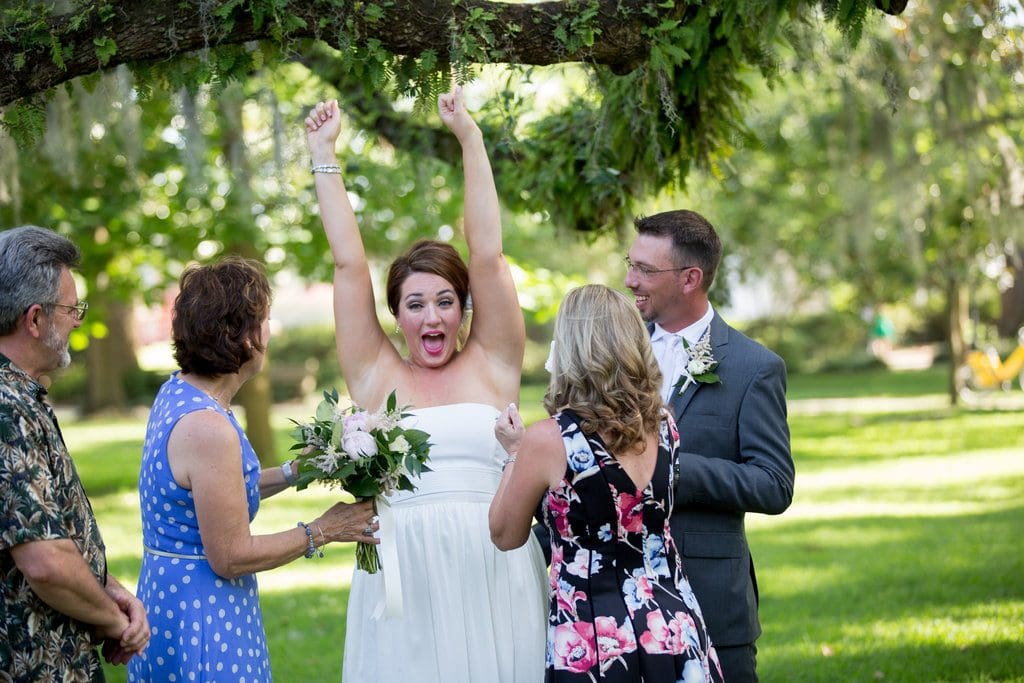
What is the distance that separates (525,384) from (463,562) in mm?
26855

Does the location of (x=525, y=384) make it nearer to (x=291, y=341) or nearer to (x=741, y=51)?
(x=291, y=341)

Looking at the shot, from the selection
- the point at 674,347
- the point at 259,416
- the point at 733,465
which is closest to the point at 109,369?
the point at 259,416

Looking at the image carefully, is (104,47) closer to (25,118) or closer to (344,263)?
(25,118)

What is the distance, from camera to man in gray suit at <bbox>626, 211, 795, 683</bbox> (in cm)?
340

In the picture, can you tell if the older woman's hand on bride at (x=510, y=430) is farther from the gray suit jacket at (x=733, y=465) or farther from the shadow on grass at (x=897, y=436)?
the shadow on grass at (x=897, y=436)

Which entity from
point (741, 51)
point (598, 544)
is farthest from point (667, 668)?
point (741, 51)

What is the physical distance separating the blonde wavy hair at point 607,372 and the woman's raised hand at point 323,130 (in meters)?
1.16

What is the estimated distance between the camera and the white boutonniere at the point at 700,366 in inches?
142

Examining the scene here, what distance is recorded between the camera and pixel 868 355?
31125mm

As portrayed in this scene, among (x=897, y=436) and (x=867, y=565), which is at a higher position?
(x=897, y=436)

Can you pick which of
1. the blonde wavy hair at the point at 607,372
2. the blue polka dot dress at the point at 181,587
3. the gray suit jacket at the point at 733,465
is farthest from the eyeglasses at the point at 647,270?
the blue polka dot dress at the point at 181,587

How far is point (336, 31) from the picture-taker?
3.51m

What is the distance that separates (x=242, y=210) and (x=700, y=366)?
25.5 ft

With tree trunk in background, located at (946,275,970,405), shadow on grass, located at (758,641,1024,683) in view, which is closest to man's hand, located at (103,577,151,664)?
shadow on grass, located at (758,641,1024,683)
